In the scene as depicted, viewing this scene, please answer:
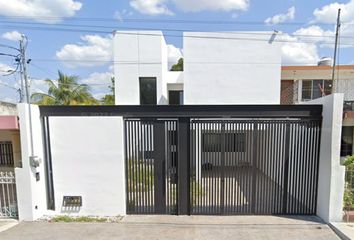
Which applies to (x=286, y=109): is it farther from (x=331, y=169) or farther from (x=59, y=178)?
(x=59, y=178)

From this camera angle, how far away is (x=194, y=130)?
17.6 feet

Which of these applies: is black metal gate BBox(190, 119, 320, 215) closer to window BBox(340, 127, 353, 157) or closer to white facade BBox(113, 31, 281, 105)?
white facade BBox(113, 31, 281, 105)

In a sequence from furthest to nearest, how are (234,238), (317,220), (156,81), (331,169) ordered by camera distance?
(156,81)
(317,220)
(331,169)
(234,238)

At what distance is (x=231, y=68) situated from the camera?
10.6 metres

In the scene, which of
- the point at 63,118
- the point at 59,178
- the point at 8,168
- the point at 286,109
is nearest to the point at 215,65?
the point at 286,109

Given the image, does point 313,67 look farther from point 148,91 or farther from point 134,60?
point 134,60

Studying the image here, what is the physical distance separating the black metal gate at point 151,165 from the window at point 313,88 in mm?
12498

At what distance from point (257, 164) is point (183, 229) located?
2389 millimetres

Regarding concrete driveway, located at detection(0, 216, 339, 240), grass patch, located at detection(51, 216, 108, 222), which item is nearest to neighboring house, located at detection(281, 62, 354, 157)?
concrete driveway, located at detection(0, 216, 339, 240)

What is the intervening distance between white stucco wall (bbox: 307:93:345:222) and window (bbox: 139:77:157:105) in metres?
8.94

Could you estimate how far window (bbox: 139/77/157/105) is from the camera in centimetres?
1251

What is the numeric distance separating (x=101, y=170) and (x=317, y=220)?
5.42 metres

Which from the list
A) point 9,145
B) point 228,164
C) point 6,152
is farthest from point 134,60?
point 228,164

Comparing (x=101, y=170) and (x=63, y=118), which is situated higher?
(x=63, y=118)
